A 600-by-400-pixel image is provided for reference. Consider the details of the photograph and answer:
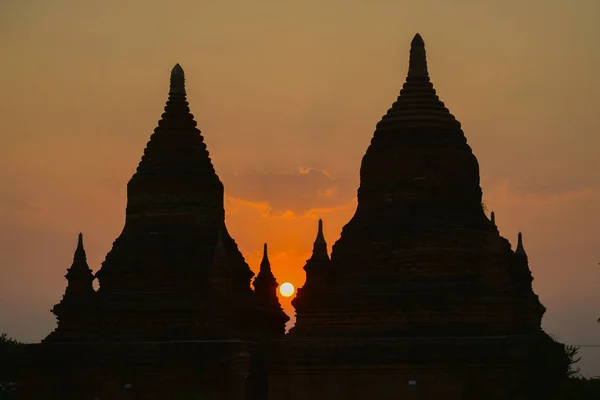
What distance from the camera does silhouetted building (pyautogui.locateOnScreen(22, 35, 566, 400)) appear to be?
195 feet

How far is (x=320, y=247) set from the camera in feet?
203

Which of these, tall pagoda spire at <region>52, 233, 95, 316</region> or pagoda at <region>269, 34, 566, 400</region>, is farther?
tall pagoda spire at <region>52, 233, 95, 316</region>

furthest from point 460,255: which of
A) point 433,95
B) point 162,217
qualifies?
point 162,217

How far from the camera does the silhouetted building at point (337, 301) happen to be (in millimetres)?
59344

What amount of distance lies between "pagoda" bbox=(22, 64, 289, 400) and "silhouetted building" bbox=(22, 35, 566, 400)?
0.05 meters

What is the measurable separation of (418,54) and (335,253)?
765cm

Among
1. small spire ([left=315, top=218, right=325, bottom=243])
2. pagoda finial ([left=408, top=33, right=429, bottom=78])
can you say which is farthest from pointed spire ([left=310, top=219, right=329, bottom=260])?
pagoda finial ([left=408, top=33, right=429, bottom=78])

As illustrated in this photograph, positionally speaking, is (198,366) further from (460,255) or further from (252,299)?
(460,255)

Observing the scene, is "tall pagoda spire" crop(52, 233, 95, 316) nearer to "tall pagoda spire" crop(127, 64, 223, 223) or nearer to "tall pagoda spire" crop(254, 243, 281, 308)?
"tall pagoda spire" crop(127, 64, 223, 223)

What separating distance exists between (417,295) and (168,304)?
335 inches

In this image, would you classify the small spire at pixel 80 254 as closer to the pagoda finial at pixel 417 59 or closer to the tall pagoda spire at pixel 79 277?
the tall pagoda spire at pixel 79 277

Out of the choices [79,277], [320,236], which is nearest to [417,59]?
[320,236]

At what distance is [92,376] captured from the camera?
6256cm

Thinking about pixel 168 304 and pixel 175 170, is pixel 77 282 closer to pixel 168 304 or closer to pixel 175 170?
pixel 168 304
